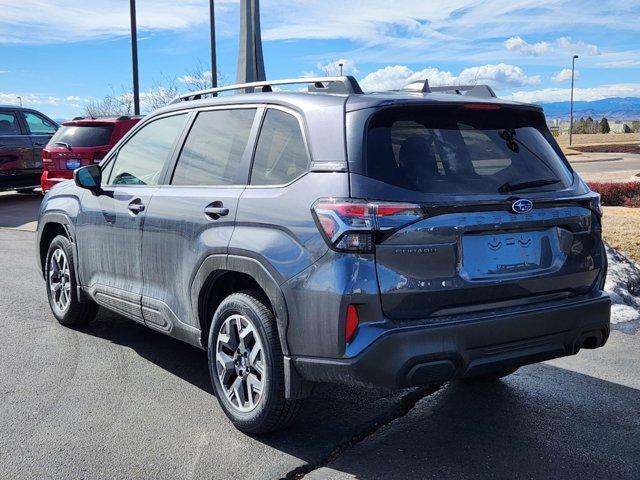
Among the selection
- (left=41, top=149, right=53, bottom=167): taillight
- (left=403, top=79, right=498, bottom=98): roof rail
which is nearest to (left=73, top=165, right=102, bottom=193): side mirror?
(left=403, top=79, right=498, bottom=98): roof rail

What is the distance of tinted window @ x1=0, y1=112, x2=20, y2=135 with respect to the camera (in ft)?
51.9

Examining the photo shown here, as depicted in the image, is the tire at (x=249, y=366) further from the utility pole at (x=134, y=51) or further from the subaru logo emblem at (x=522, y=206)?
the utility pole at (x=134, y=51)

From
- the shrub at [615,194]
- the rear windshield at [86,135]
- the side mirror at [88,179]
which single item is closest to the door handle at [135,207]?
the side mirror at [88,179]

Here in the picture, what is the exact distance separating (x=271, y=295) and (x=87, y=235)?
2.42 metres

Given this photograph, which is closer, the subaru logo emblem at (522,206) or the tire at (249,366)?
the subaru logo emblem at (522,206)

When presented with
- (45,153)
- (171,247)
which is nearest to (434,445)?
(171,247)

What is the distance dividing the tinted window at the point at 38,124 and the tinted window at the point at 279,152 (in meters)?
13.9

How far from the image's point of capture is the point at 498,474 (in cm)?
351

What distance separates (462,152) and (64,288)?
3780mm

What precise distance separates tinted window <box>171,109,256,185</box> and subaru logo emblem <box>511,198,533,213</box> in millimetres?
1453

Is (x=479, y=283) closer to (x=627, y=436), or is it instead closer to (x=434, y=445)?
(x=434, y=445)

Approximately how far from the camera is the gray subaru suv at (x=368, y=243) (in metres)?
3.31

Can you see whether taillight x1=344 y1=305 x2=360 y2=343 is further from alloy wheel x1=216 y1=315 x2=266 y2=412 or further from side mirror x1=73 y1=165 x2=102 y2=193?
side mirror x1=73 y1=165 x2=102 y2=193

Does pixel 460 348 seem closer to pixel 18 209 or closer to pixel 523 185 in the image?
pixel 523 185
